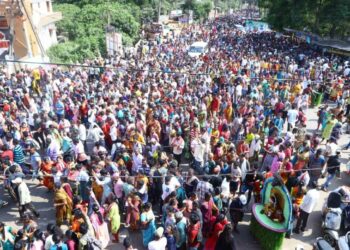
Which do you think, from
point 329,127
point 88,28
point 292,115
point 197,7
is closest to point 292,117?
point 292,115

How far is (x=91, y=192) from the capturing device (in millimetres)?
6613

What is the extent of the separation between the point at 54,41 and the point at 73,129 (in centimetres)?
2310

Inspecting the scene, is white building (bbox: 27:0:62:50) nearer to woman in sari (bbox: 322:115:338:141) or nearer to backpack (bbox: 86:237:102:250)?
woman in sari (bbox: 322:115:338:141)

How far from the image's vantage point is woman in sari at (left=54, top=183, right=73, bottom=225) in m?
6.70

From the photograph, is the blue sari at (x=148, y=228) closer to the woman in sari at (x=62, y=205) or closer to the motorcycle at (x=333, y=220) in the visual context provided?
the woman in sari at (x=62, y=205)

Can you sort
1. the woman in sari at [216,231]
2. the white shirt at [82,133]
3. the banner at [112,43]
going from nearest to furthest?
the woman in sari at [216,231]
the white shirt at [82,133]
the banner at [112,43]

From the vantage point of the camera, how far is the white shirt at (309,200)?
6.51 metres

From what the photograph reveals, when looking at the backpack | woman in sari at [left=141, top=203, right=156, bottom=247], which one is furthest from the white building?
the backpack

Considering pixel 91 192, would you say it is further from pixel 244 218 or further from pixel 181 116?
pixel 181 116

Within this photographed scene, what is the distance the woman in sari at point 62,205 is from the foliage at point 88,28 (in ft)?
60.1

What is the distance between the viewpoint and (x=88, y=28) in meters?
27.8

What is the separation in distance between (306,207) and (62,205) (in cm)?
471

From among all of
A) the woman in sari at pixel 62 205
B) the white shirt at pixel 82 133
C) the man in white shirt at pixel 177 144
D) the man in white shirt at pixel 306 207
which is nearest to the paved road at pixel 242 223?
the man in white shirt at pixel 306 207

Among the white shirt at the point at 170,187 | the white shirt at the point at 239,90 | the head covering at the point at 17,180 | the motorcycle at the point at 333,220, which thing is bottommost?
the motorcycle at the point at 333,220
